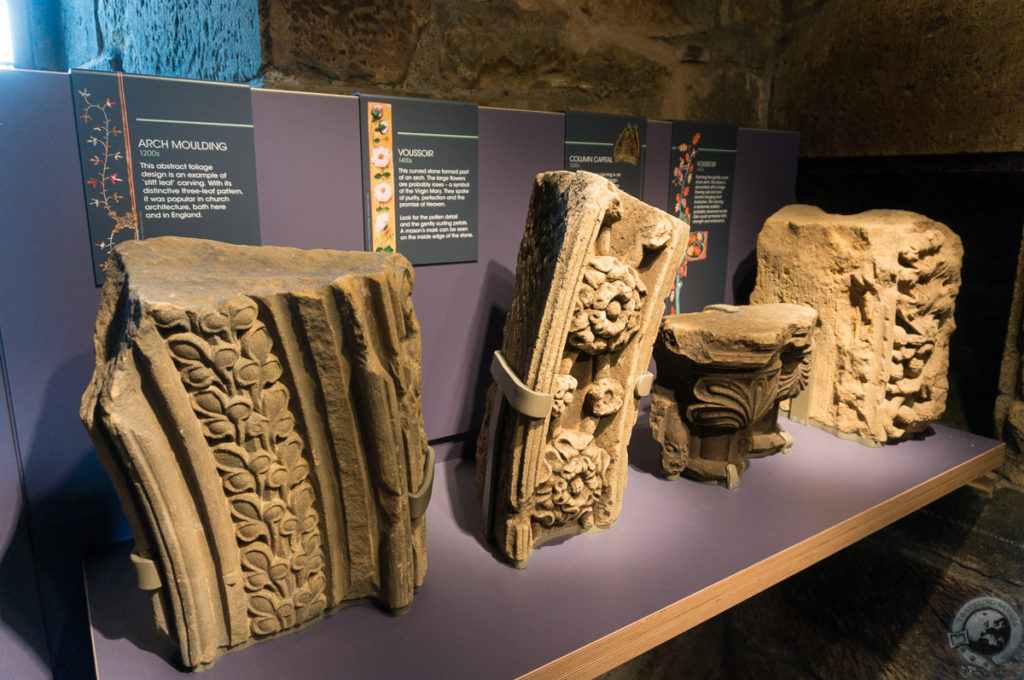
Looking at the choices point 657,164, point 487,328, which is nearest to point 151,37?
point 487,328

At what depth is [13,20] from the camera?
8.63 feet

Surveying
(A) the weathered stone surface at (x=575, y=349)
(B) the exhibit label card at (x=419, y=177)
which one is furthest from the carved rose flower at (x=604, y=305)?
(B) the exhibit label card at (x=419, y=177)

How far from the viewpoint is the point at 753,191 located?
1.95 meters

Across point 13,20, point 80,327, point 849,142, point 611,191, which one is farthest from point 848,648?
point 13,20

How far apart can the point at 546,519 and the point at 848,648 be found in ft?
4.33

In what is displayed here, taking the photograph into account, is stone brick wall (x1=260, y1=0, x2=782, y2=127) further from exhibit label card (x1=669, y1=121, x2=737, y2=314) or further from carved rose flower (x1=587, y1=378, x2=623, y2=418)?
carved rose flower (x1=587, y1=378, x2=623, y2=418)

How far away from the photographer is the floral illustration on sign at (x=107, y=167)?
3.42 feet

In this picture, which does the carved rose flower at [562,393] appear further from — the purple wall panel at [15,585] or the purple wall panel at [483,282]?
the purple wall panel at [15,585]

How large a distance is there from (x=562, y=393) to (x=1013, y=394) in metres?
1.26

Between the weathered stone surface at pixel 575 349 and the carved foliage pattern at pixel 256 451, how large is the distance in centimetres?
35

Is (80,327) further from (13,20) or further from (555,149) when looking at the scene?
(13,20)

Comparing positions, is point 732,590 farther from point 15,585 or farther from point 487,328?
point 15,585

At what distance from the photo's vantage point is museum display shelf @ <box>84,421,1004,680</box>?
97 cm

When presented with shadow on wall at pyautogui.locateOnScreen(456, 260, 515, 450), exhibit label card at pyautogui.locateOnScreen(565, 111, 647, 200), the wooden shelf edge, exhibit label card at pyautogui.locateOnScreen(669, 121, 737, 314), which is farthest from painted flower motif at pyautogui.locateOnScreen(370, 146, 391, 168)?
the wooden shelf edge
